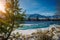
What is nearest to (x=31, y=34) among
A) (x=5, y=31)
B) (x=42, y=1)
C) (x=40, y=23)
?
(x=40, y=23)

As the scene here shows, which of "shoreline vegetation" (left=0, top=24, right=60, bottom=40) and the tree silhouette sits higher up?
the tree silhouette

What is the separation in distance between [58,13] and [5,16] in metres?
0.69

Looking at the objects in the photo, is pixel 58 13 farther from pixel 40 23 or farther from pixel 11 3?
pixel 11 3

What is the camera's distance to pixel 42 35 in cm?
200

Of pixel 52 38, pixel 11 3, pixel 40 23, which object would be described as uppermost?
pixel 11 3

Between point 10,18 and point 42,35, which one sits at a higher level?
point 10,18

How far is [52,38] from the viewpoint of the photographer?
6.58ft

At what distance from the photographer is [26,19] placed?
1.99 metres

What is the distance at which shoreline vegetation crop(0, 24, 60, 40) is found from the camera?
6.44 feet

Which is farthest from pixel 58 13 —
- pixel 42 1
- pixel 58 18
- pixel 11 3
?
pixel 11 3

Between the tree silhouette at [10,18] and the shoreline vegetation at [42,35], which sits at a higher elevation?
the tree silhouette at [10,18]

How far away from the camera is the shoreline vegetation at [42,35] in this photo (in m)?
1.96

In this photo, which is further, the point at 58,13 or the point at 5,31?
the point at 58,13

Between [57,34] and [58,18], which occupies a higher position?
[58,18]
